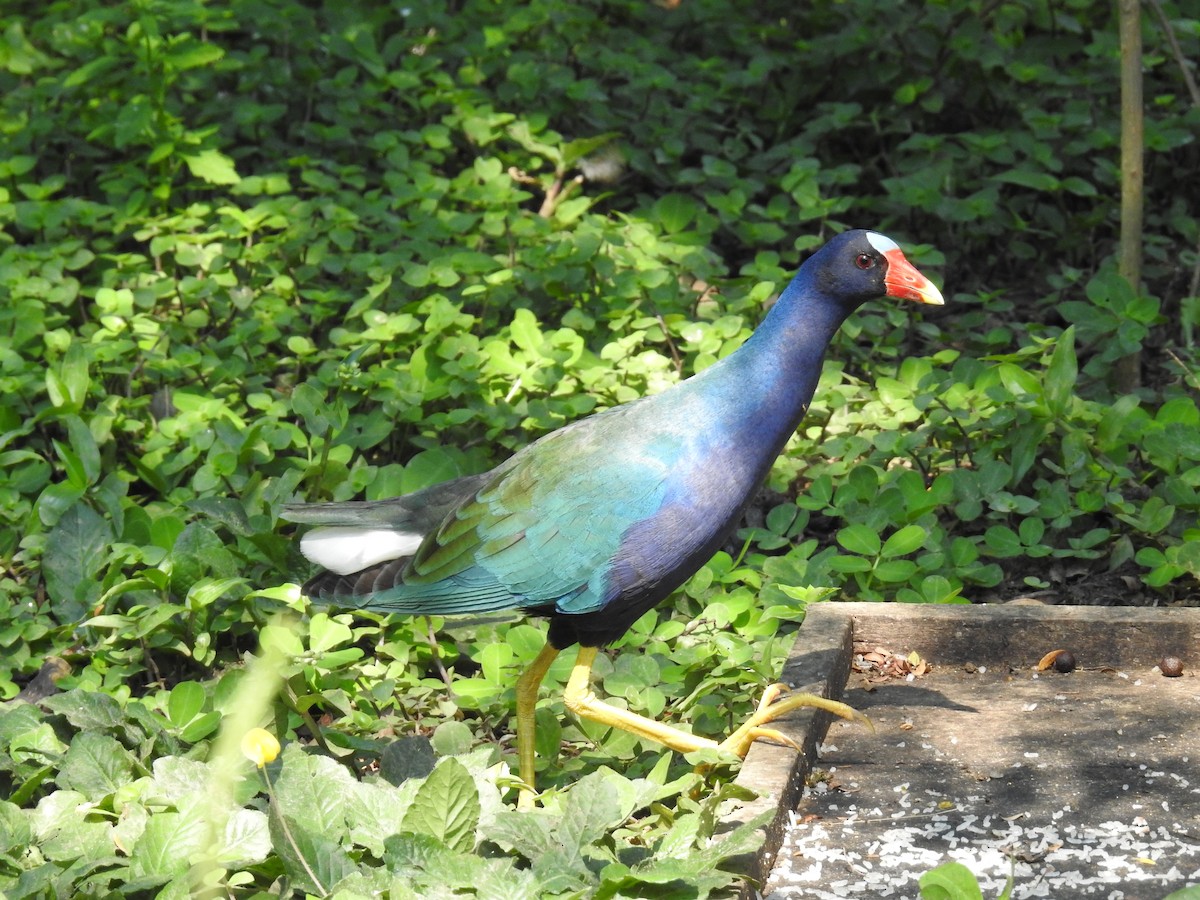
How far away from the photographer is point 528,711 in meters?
3.31

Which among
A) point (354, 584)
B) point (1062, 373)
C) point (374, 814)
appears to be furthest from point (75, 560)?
point (1062, 373)

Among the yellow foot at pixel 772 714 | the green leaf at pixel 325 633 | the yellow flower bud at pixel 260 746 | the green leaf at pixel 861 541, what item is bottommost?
the green leaf at pixel 325 633

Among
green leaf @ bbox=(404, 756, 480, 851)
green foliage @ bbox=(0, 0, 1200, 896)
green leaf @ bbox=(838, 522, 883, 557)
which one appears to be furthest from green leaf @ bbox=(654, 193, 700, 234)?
green leaf @ bbox=(404, 756, 480, 851)

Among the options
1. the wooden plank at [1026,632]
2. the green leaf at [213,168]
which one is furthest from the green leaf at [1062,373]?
the green leaf at [213,168]

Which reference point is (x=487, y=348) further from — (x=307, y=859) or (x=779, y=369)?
(x=307, y=859)

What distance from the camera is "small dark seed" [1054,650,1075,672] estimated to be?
3461mm

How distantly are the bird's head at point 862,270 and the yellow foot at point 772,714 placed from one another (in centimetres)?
90

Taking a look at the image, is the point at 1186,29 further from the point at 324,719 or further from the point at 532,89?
the point at 324,719

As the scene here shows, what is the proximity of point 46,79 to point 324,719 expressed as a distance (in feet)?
12.8

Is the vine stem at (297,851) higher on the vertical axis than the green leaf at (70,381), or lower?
higher

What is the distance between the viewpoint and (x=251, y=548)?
403 cm

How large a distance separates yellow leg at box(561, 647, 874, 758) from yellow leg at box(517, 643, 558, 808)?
0.23 feet

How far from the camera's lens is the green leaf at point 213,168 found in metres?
5.68

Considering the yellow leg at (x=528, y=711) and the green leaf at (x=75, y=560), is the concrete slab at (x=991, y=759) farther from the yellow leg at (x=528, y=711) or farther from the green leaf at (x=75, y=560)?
the green leaf at (x=75, y=560)
